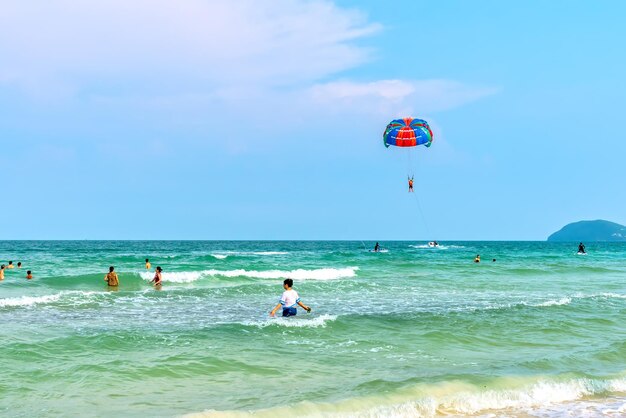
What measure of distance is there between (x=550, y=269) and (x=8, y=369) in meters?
37.3

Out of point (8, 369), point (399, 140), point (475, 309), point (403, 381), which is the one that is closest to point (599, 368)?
point (403, 381)

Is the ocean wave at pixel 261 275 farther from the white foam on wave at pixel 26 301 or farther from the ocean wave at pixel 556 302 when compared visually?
the ocean wave at pixel 556 302

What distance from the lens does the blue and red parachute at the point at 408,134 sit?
31.5 meters

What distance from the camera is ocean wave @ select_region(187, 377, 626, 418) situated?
8.74 m

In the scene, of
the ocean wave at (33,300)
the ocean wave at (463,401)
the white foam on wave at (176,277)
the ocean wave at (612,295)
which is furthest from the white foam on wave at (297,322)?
the white foam on wave at (176,277)

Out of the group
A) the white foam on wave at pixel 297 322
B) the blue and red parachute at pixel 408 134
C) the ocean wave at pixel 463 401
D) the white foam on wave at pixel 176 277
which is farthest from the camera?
the white foam on wave at pixel 176 277

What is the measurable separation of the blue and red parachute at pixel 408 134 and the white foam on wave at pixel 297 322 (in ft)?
55.7

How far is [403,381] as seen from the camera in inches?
403

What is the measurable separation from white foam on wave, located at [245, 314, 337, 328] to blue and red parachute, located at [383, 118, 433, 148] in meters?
17.0

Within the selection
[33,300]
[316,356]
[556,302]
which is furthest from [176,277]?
[316,356]

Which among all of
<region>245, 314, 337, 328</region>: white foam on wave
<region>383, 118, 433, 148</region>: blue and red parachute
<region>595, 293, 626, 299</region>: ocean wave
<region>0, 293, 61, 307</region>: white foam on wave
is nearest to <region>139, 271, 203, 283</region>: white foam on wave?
<region>0, 293, 61, 307</region>: white foam on wave

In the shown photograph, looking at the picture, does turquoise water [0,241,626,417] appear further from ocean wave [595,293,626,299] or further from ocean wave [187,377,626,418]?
ocean wave [595,293,626,299]

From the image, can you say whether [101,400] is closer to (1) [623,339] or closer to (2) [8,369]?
(2) [8,369]

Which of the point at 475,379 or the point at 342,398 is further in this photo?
the point at 475,379
